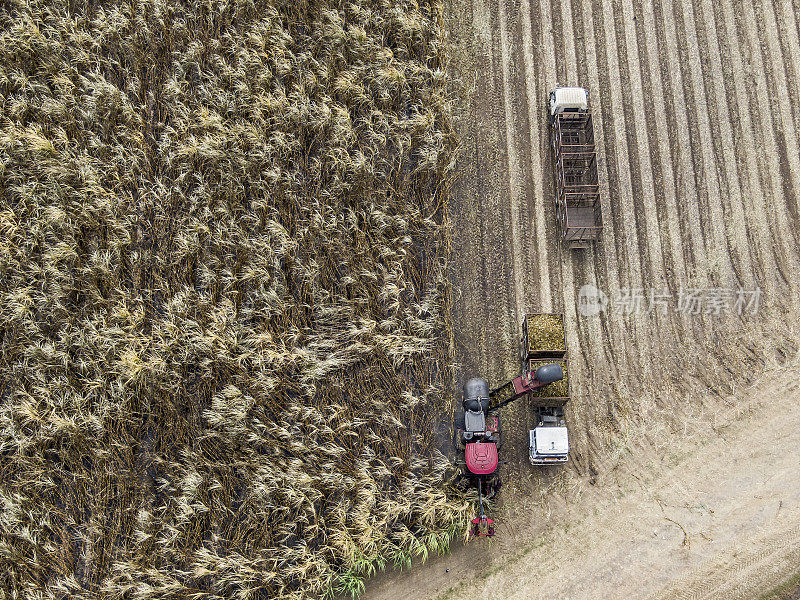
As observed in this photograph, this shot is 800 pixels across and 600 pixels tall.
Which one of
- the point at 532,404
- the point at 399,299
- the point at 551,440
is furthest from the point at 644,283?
the point at 399,299

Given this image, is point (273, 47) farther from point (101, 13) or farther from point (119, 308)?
point (119, 308)

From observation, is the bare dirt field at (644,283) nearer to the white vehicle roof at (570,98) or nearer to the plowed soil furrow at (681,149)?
the plowed soil furrow at (681,149)

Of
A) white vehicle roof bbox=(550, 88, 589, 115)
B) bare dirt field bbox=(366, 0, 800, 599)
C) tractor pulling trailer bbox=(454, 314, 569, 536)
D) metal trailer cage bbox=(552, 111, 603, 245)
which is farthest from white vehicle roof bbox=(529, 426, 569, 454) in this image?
white vehicle roof bbox=(550, 88, 589, 115)

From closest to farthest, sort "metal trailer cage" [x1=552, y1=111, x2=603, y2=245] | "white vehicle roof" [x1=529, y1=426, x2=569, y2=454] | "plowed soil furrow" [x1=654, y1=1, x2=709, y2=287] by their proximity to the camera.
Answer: "white vehicle roof" [x1=529, y1=426, x2=569, y2=454], "metal trailer cage" [x1=552, y1=111, x2=603, y2=245], "plowed soil furrow" [x1=654, y1=1, x2=709, y2=287]

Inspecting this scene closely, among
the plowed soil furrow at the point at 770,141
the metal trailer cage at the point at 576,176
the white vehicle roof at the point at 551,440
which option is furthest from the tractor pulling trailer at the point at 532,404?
the plowed soil furrow at the point at 770,141

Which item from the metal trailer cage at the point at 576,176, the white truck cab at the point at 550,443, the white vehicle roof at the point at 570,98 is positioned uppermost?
the white vehicle roof at the point at 570,98

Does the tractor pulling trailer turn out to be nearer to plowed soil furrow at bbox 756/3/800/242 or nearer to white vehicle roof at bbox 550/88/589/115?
white vehicle roof at bbox 550/88/589/115

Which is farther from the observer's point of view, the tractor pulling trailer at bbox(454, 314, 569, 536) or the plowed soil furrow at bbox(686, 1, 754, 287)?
the plowed soil furrow at bbox(686, 1, 754, 287)
